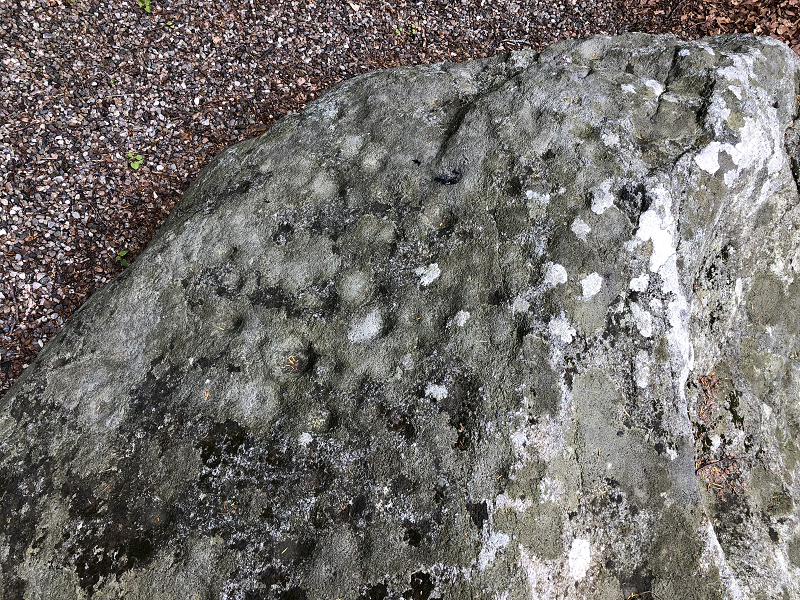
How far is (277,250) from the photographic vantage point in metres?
3.36

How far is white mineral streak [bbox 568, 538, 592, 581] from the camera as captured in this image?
2473 mm

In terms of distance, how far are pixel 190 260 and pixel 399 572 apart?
2.18 m

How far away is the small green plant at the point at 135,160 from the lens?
5.13 meters

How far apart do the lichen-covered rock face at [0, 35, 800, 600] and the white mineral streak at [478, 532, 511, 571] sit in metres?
0.01

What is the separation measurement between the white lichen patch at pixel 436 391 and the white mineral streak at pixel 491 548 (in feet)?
2.20

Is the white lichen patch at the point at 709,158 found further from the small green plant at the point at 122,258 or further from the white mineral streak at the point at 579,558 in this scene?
the small green plant at the point at 122,258

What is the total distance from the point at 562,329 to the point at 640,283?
0.51m

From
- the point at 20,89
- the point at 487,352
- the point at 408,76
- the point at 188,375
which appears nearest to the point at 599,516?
the point at 487,352

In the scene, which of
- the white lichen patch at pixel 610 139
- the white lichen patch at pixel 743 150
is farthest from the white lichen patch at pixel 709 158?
the white lichen patch at pixel 610 139

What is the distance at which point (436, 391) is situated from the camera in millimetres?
2764

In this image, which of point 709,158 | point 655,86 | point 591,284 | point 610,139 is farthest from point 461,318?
point 655,86

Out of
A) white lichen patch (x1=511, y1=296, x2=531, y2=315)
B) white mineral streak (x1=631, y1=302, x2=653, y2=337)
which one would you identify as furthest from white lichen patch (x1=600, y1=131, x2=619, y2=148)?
white lichen patch (x1=511, y1=296, x2=531, y2=315)

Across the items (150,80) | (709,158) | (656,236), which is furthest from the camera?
(150,80)

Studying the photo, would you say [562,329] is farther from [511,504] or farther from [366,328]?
[366,328]
